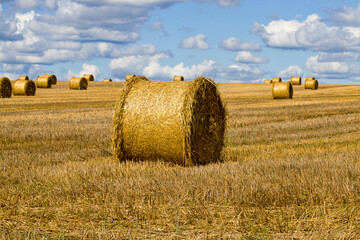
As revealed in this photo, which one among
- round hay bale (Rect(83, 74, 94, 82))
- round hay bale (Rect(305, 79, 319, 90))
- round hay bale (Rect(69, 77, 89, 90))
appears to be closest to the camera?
round hay bale (Rect(69, 77, 89, 90))

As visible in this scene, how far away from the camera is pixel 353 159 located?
343 inches

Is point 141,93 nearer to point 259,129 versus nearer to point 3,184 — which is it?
point 3,184

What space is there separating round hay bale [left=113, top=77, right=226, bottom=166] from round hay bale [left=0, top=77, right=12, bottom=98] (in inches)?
944

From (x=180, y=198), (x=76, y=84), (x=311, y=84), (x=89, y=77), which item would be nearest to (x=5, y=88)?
(x=76, y=84)

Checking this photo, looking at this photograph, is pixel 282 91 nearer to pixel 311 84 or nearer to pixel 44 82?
pixel 311 84

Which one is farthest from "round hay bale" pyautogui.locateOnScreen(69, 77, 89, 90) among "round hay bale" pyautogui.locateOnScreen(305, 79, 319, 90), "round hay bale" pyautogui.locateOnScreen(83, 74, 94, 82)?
"round hay bale" pyautogui.locateOnScreen(305, 79, 319, 90)

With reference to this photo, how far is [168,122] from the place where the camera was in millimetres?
9289

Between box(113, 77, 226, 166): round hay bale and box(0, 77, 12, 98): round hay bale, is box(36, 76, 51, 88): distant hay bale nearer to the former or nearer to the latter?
box(0, 77, 12, 98): round hay bale

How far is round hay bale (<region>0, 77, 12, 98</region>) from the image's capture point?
31.7m

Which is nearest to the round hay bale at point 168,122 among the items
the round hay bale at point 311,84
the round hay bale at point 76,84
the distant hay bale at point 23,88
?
the distant hay bale at point 23,88

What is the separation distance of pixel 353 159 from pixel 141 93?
14.7 ft

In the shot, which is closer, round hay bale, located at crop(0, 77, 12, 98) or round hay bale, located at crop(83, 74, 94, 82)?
round hay bale, located at crop(0, 77, 12, 98)

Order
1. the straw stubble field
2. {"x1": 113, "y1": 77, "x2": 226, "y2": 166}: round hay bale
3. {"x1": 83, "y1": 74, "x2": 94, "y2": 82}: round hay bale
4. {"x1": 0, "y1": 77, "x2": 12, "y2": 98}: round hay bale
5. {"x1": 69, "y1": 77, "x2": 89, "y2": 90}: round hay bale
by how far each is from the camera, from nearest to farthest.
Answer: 1. the straw stubble field
2. {"x1": 113, "y1": 77, "x2": 226, "y2": 166}: round hay bale
3. {"x1": 0, "y1": 77, "x2": 12, "y2": 98}: round hay bale
4. {"x1": 69, "y1": 77, "x2": 89, "y2": 90}: round hay bale
5. {"x1": 83, "y1": 74, "x2": 94, "y2": 82}: round hay bale

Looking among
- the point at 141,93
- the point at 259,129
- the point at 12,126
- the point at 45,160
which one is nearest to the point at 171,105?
the point at 141,93
